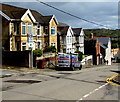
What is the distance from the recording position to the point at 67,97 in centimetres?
1198

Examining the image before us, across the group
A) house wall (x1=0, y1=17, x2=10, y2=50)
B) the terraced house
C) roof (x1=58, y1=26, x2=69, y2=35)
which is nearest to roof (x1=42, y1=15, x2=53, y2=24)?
the terraced house

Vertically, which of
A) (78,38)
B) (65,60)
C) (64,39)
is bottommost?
(65,60)

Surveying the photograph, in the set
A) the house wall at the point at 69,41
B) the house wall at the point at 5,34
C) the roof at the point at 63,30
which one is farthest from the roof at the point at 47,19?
the house wall at the point at 5,34

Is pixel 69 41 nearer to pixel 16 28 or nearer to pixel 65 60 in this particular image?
pixel 65 60

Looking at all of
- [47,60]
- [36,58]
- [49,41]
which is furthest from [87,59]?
[36,58]

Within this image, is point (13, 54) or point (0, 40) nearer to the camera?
point (13, 54)

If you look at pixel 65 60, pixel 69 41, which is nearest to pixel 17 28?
Result: pixel 65 60

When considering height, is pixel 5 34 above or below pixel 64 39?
below

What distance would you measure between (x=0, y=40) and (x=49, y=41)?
10.3m

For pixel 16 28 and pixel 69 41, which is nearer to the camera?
pixel 16 28

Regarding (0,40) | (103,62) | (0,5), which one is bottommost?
(103,62)

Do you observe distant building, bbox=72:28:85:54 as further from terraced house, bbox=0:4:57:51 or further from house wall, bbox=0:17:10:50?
house wall, bbox=0:17:10:50

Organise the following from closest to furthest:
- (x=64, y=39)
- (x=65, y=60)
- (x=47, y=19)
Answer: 1. (x=65, y=60)
2. (x=47, y=19)
3. (x=64, y=39)

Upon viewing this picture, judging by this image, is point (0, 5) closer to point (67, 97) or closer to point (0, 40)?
point (0, 40)
